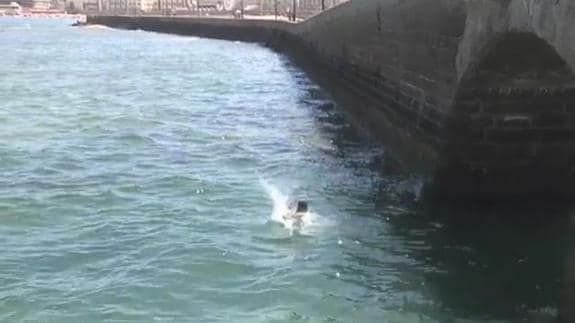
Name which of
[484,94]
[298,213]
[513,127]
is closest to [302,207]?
[298,213]

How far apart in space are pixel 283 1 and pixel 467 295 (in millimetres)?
92461

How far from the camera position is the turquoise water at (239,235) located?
956 centimetres

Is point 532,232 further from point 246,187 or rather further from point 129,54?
point 129,54

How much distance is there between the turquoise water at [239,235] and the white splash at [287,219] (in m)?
0.06

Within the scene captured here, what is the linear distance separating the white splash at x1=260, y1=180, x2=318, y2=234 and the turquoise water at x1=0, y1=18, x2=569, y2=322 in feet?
0.21

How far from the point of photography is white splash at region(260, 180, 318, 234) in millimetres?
12719

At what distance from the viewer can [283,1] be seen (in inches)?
3949

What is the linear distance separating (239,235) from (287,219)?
1132 mm

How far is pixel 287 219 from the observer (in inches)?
516

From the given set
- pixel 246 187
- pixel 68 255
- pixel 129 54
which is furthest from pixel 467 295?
pixel 129 54

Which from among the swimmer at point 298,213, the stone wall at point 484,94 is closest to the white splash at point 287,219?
the swimmer at point 298,213

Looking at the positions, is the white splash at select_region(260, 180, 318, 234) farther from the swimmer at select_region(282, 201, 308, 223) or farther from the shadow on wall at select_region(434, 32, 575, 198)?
the shadow on wall at select_region(434, 32, 575, 198)

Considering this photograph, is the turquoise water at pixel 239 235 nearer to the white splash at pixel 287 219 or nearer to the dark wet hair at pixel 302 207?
the white splash at pixel 287 219

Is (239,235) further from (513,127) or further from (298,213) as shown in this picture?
(513,127)
